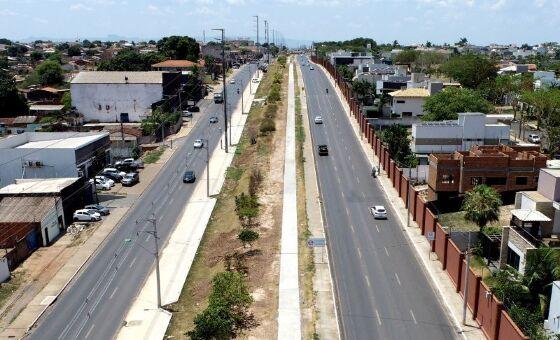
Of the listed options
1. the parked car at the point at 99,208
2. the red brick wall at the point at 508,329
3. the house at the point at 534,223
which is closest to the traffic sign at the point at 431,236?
the house at the point at 534,223

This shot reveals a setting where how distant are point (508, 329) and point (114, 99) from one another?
98718 mm

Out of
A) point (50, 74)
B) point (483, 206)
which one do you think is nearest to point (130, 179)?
point (483, 206)

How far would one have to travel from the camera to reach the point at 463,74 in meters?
140

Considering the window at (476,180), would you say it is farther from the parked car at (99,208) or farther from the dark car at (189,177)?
the parked car at (99,208)

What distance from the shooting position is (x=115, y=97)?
11300cm

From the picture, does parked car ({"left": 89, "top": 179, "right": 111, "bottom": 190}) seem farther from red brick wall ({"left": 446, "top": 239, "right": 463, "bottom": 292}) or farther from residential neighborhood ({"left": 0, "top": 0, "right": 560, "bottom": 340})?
red brick wall ({"left": 446, "top": 239, "right": 463, "bottom": 292})

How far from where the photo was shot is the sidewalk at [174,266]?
1456 inches

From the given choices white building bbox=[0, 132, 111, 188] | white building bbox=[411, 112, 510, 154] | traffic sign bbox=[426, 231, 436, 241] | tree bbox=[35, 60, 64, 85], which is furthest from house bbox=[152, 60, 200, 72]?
traffic sign bbox=[426, 231, 436, 241]

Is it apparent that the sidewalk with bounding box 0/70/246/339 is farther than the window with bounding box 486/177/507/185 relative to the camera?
No

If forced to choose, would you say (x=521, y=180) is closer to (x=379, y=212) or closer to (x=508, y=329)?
(x=379, y=212)

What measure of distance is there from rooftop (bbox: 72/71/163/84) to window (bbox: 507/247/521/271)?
86036 mm

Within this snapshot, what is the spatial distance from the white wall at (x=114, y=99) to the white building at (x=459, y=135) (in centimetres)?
5836

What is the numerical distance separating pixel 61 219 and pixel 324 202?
28.3 m

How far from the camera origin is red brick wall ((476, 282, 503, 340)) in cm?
3142
